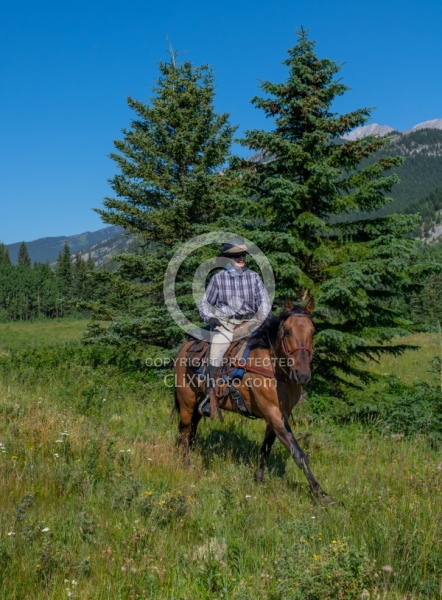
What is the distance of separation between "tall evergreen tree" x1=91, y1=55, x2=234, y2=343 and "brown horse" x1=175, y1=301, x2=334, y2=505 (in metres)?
7.21

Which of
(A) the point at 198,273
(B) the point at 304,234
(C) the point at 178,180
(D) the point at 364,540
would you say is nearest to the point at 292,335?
(D) the point at 364,540

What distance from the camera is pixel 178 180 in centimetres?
1562

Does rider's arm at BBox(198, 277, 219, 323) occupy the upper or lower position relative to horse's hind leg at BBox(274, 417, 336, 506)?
upper

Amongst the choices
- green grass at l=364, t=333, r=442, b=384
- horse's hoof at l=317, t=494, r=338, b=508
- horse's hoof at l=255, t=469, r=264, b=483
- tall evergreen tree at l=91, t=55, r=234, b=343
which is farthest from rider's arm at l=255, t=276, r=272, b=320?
green grass at l=364, t=333, r=442, b=384

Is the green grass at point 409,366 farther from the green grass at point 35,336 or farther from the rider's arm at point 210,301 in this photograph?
the green grass at point 35,336

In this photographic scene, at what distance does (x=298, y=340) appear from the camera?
579cm

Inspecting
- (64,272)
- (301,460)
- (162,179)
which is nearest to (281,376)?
(301,460)

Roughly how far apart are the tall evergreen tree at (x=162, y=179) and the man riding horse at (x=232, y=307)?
650 centimetres

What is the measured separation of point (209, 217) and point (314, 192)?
4638 millimetres

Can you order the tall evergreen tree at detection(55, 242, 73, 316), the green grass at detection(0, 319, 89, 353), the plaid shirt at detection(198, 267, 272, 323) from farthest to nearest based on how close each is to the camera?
the tall evergreen tree at detection(55, 242, 73, 316)
the green grass at detection(0, 319, 89, 353)
the plaid shirt at detection(198, 267, 272, 323)

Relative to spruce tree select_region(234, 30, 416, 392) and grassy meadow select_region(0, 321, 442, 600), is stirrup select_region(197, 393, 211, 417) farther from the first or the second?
spruce tree select_region(234, 30, 416, 392)

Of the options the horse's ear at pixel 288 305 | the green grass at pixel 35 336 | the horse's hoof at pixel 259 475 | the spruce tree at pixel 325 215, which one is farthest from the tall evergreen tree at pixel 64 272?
the horse's ear at pixel 288 305

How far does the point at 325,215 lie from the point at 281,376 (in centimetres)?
643

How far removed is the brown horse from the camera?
5719mm
